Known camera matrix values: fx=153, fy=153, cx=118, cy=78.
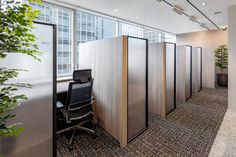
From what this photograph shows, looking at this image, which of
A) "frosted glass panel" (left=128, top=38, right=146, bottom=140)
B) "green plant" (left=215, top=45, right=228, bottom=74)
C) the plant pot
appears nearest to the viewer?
"frosted glass panel" (left=128, top=38, right=146, bottom=140)

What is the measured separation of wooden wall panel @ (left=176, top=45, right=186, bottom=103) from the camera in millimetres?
4766

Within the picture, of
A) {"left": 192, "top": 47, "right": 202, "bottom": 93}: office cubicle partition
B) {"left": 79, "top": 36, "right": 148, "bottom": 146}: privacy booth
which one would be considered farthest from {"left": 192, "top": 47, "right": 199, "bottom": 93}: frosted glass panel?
{"left": 79, "top": 36, "right": 148, "bottom": 146}: privacy booth

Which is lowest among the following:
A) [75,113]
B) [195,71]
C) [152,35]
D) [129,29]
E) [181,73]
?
[75,113]

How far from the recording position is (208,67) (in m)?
6.96

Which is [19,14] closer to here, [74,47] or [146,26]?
[74,47]

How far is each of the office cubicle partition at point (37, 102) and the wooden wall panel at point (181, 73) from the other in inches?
155

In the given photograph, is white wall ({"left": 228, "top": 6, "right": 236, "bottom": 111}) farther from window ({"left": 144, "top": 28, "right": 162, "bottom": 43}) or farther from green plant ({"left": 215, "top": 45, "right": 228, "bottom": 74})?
green plant ({"left": 215, "top": 45, "right": 228, "bottom": 74})

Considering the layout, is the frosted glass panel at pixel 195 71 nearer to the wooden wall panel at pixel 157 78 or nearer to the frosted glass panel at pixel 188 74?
the frosted glass panel at pixel 188 74

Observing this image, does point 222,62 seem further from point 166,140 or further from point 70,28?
point 70,28

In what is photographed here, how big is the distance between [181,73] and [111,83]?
2.96m

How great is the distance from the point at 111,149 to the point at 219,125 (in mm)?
2468

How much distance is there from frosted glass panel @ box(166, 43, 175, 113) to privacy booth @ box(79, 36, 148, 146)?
1055 mm

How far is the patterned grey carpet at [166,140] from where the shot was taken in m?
2.40

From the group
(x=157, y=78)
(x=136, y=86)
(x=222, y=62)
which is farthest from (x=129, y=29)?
(x=222, y=62)
